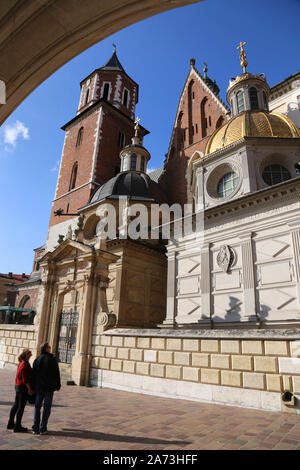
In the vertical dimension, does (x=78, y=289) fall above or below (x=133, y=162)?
below

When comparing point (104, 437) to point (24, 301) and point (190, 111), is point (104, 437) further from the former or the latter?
point (24, 301)

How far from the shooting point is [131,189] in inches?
811

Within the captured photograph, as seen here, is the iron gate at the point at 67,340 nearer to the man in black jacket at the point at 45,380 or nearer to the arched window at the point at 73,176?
the man in black jacket at the point at 45,380

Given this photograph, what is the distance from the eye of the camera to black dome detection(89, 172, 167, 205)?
20256 mm

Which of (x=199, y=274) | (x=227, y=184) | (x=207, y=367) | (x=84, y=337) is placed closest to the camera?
(x=207, y=367)

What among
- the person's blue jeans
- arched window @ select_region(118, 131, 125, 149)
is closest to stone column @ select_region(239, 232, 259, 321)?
the person's blue jeans

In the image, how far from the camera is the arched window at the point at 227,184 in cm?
1645

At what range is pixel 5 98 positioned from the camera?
7.93ft

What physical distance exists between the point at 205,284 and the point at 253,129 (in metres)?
9.31

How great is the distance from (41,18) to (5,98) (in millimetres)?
656

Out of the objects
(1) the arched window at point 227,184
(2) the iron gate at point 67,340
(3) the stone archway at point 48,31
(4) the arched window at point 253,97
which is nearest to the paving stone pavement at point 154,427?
(3) the stone archway at point 48,31

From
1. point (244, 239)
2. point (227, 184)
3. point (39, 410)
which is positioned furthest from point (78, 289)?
point (227, 184)
